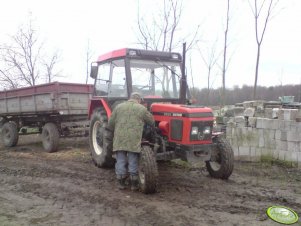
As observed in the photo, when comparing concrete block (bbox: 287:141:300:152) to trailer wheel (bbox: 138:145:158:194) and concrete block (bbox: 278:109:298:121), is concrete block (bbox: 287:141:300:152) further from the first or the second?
trailer wheel (bbox: 138:145:158:194)

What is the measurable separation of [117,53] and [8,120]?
7.11m

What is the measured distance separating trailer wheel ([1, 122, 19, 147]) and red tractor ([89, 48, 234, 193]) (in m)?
4.96

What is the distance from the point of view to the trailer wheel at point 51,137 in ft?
31.8

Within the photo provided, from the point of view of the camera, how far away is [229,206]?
484 cm

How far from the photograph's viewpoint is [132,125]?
561 centimetres

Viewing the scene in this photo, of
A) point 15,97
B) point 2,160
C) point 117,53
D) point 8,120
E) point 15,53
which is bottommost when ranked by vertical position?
point 2,160

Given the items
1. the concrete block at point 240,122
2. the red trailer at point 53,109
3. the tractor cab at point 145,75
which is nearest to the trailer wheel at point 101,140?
the tractor cab at point 145,75

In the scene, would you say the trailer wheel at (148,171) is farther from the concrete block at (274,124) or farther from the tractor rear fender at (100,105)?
the concrete block at (274,124)

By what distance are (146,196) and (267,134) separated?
12.9ft

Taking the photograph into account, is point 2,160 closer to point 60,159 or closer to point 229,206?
point 60,159

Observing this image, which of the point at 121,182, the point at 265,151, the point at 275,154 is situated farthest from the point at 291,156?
the point at 121,182

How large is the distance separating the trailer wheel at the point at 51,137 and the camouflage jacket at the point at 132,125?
4524 mm

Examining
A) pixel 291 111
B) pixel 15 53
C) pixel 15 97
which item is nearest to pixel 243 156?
pixel 291 111

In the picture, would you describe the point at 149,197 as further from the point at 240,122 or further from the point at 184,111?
the point at 240,122
